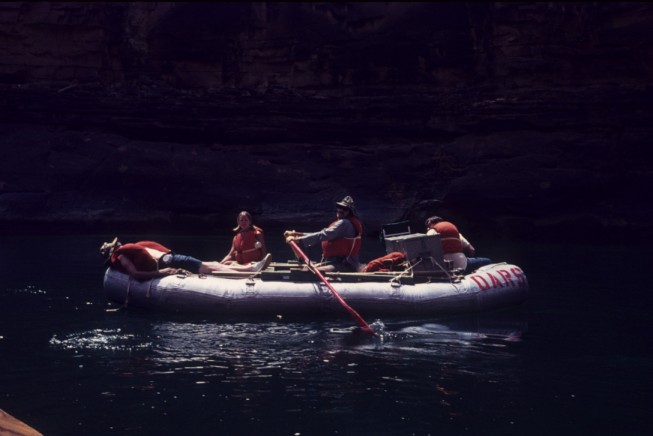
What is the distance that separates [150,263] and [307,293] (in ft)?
7.41

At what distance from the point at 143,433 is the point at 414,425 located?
2.07 metres

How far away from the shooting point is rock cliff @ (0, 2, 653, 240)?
2520cm

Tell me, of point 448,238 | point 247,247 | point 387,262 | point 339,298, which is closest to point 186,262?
point 247,247

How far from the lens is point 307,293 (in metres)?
9.97

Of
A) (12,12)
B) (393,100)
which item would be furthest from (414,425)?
(12,12)

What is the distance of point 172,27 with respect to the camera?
95.8ft

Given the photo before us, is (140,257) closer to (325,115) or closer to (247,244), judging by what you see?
(247,244)

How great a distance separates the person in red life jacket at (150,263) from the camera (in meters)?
10.4

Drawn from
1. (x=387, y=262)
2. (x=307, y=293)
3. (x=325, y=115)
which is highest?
(x=325, y=115)

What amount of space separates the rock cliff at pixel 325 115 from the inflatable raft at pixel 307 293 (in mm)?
14877

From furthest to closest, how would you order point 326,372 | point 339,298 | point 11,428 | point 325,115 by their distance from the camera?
1. point 325,115
2. point 339,298
3. point 326,372
4. point 11,428

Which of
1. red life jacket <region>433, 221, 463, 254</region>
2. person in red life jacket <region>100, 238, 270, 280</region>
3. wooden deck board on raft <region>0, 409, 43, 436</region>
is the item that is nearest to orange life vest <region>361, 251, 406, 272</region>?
red life jacket <region>433, 221, 463, 254</region>

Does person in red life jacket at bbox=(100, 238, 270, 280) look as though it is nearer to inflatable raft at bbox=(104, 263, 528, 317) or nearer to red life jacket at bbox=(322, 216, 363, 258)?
inflatable raft at bbox=(104, 263, 528, 317)

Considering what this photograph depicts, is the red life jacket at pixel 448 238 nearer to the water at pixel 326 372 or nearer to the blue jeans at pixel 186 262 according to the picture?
the water at pixel 326 372
